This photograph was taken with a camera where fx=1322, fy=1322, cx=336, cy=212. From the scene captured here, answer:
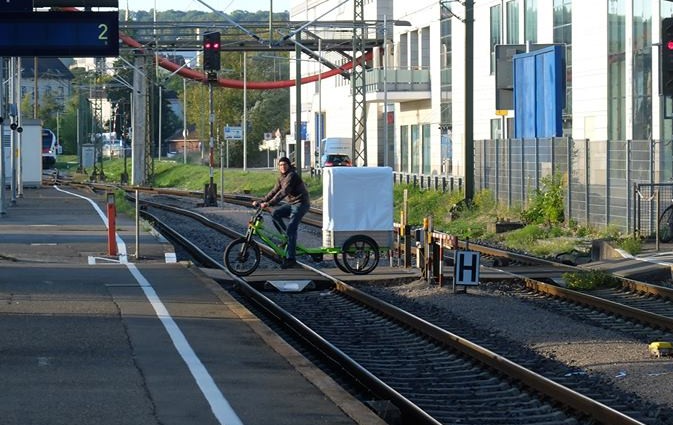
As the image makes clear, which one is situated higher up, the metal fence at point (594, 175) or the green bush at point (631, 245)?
the metal fence at point (594, 175)

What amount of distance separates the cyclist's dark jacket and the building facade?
1024 cm

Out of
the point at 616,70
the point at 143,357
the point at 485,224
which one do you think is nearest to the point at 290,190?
the point at 143,357

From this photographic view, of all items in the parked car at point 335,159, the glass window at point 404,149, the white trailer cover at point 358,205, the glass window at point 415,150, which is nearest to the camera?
the white trailer cover at point 358,205

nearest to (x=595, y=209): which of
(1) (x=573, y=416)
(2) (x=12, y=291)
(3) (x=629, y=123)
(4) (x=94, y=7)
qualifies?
(3) (x=629, y=123)

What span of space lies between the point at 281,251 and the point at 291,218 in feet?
3.00

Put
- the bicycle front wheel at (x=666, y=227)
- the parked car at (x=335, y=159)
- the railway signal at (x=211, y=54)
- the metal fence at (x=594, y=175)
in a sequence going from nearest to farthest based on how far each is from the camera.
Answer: the bicycle front wheel at (x=666, y=227)
the metal fence at (x=594, y=175)
the railway signal at (x=211, y=54)
the parked car at (x=335, y=159)

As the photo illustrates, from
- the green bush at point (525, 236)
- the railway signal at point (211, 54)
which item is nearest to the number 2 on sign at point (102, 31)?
the green bush at point (525, 236)

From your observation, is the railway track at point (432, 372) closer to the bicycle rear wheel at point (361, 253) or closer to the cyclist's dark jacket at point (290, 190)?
the cyclist's dark jacket at point (290, 190)

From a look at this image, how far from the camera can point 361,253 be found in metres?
22.1

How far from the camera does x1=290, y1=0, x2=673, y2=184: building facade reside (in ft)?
129

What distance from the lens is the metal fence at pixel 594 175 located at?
28781mm

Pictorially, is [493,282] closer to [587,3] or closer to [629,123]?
[629,123]

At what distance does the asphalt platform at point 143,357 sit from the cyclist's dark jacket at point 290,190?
1.73 meters

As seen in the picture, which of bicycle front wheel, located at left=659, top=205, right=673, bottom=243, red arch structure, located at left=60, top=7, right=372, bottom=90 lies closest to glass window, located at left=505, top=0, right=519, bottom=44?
red arch structure, located at left=60, top=7, right=372, bottom=90
